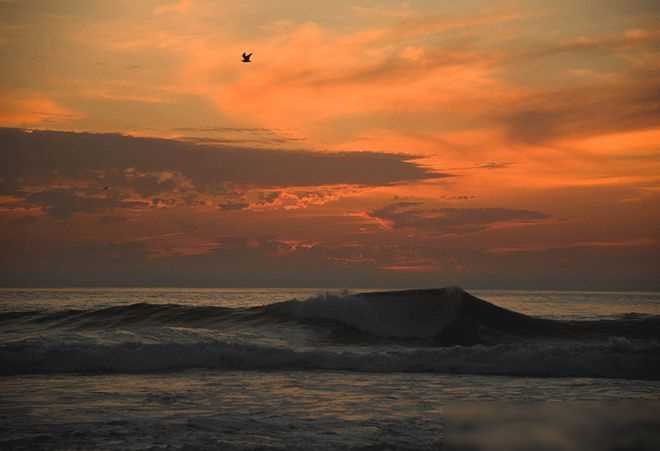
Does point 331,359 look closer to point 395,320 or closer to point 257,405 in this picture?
point 257,405

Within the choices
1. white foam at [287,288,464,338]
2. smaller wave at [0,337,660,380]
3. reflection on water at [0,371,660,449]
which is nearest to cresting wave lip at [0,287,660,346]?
white foam at [287,288,464,338]

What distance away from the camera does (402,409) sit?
9242 millimetres

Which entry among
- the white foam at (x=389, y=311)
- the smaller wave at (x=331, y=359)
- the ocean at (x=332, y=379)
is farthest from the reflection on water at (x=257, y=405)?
the white foam at (x=389, y=311)

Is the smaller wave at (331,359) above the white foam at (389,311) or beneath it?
beneath

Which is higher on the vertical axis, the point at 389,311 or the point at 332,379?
the point at 389,311

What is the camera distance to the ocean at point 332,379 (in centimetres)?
698

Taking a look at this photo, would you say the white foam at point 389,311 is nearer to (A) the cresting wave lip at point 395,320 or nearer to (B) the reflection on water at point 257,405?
(A) the cresting wave lip at point 395,320

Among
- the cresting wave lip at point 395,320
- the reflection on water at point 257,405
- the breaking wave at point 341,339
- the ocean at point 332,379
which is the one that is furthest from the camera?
the cresting wave lip at point 395,320

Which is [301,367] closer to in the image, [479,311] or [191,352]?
[191,352]

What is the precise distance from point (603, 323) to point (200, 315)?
1463 cm

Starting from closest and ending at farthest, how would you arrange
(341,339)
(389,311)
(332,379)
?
1. (332,379)
2. (341,339)
3. (389,311)

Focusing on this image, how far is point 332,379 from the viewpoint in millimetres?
12547

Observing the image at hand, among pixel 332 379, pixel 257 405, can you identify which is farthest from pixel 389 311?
pixel 257 405

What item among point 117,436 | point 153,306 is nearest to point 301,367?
point 117,436
